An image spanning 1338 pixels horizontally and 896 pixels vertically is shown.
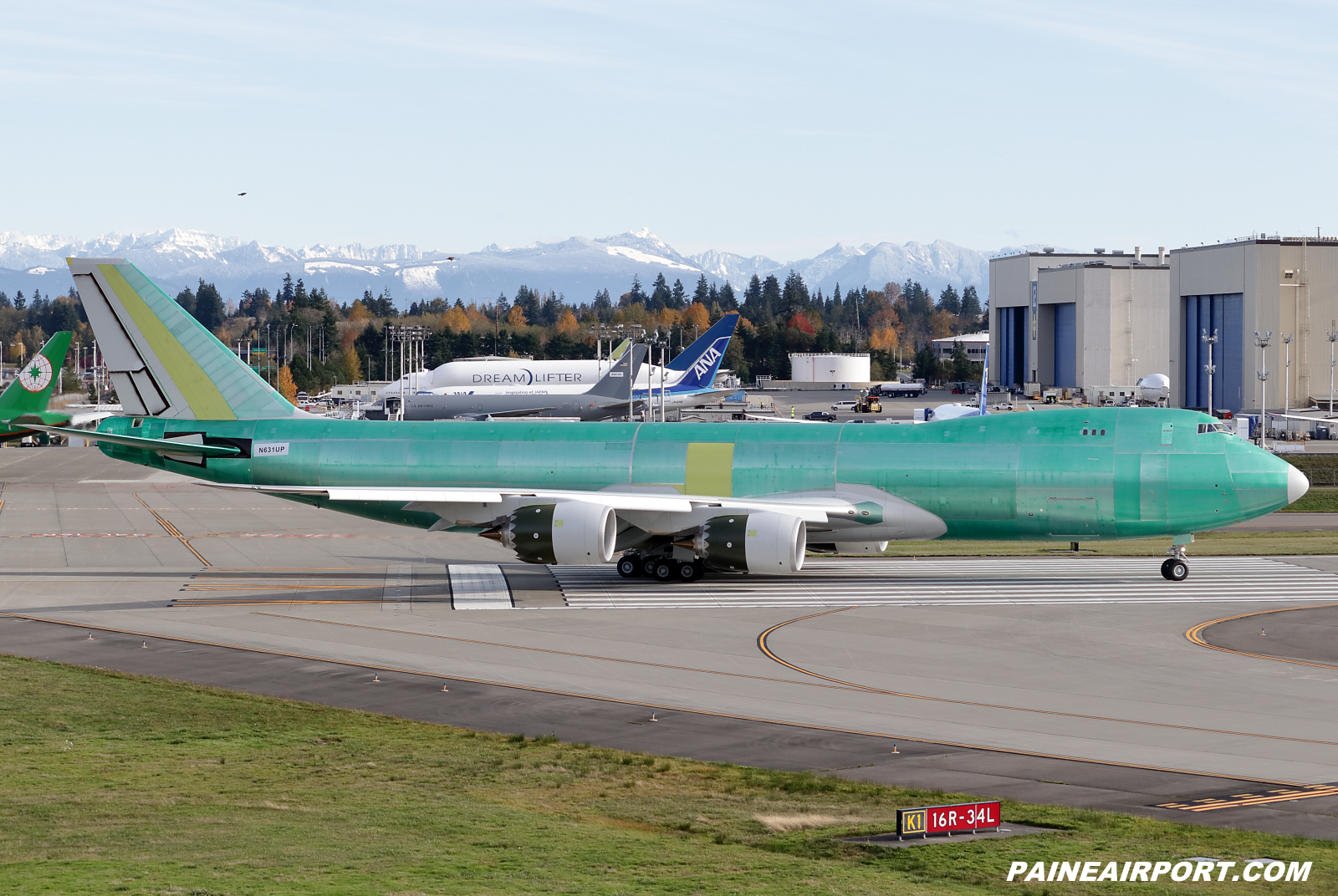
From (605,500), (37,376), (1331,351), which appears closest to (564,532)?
(605,500)

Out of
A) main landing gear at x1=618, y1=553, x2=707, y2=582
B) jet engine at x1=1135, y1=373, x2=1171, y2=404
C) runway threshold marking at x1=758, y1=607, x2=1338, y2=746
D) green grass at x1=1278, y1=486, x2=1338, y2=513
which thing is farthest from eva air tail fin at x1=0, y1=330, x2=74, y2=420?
jet engine at x1=1135, y1=373, x2=1171, y2=404

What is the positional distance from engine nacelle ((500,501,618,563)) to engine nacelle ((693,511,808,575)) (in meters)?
3.03

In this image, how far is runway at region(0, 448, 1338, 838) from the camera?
71.1ft

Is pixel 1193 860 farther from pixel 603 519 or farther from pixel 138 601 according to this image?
pixel 138 601

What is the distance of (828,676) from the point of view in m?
28.5

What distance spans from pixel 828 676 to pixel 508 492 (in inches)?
569

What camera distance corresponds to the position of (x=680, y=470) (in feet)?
138

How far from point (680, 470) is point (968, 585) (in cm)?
978

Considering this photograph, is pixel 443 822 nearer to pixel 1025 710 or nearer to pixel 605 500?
pixel 1025 710

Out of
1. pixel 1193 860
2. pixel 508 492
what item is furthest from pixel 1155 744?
Result: pixel 508 492

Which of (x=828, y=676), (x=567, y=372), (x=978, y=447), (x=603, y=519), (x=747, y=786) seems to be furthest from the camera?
(x=567, y=372)

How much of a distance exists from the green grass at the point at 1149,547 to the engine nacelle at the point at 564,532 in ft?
51.5

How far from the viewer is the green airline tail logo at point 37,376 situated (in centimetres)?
6747

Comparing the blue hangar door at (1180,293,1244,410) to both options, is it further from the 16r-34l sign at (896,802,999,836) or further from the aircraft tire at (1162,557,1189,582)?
the 16r-34l sign at (896,802,999,836)
